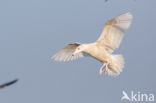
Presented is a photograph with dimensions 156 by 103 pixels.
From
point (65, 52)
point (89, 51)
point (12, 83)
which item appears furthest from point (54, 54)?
point (12, 83)

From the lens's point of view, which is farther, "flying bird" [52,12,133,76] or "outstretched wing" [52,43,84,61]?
"outstretched wing" [52,43,84,61]

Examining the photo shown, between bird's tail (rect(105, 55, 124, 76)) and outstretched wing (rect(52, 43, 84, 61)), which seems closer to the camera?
bird's tail (rect(105, 55, 124, 76))

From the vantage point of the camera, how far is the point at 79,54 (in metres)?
2.77

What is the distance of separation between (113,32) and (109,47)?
12 cm

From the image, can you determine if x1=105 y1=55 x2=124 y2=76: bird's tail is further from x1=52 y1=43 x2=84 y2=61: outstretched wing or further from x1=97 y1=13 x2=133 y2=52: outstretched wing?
x1=52 y1=43 x2=84 y2=61: outstretched wing

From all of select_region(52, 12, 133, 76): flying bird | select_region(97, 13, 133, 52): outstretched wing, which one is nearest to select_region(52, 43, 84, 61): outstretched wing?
select_region(52, 12, 133, 76): flying bird

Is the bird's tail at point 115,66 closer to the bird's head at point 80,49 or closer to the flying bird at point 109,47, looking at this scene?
the flying bird at point 109,47

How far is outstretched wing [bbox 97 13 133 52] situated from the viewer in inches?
101

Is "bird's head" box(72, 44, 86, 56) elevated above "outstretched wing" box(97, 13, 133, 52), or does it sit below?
below

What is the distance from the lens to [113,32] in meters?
2.64

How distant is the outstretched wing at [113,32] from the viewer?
2.56 m

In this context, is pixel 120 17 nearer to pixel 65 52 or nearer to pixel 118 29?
pixel 118 29

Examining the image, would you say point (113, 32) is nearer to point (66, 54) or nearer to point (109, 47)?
point (109, 47)

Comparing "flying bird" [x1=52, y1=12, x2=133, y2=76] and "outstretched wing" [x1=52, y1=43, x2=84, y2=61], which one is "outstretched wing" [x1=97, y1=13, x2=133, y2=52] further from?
"outstretched wing" [x1=52, y1=43, x2=84, y2=61]
